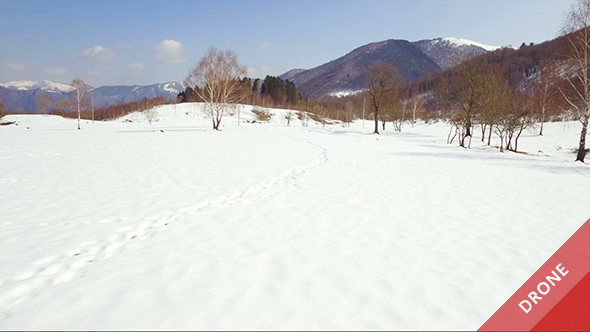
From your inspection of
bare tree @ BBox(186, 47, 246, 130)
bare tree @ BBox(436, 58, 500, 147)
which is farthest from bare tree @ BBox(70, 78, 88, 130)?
bare tree @ BBox(436, 58, 500, 147)

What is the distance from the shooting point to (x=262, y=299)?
2891mm

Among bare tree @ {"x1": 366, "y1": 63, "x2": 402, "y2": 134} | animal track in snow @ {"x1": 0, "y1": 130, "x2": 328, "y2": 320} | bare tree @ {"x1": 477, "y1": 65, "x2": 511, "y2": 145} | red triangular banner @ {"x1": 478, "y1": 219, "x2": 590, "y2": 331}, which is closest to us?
red triangular banner @ {"x1": 478, "y1": 219, "x2": 590, "y2": 331}

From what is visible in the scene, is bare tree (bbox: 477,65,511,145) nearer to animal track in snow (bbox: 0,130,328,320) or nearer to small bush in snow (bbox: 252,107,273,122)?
animal track in snow (bbox: 0,130,328,320)

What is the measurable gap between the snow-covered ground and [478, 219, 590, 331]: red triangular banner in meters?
0.13

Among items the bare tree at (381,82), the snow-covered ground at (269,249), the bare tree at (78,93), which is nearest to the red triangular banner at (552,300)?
the snow-covered ground at (269,249)

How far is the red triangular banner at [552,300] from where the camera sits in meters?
2.66

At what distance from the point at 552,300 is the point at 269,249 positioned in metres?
3.73

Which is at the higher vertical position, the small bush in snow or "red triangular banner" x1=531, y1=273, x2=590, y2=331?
the small bush in snow

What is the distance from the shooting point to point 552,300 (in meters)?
3.06

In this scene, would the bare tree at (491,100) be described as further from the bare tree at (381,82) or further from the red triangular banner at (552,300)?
the red triangular banner at (552,300)

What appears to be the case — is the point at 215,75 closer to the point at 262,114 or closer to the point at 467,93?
the point at 467,93

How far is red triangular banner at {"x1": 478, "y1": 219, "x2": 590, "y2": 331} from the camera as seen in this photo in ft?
8.73

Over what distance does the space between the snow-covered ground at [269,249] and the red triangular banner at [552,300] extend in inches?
5.1

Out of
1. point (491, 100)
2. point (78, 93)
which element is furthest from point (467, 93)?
point (78, 93)
